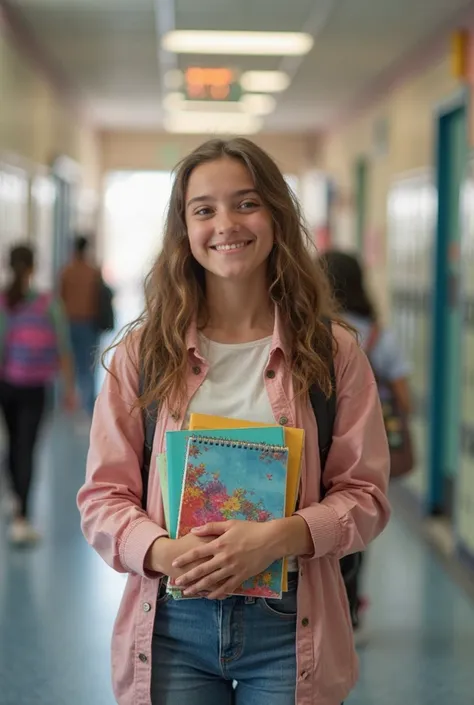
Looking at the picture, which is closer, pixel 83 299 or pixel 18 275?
pixel 18 275

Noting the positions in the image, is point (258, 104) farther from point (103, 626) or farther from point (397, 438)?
point (397, 438)

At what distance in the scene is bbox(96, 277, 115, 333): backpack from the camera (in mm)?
9367

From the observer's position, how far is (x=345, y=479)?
1.87m

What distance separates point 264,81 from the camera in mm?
9719

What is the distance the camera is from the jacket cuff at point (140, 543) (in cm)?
176

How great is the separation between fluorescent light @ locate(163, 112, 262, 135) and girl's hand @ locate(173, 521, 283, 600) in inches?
404

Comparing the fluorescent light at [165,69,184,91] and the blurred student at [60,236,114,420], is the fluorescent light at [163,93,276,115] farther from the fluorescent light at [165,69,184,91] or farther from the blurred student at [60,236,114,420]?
the blurred student at [60,236,114,420]

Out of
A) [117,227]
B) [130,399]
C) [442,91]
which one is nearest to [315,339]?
[130,399]

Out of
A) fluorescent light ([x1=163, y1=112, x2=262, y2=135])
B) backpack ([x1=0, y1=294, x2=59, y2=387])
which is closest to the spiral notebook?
backpack ([x1=0, y1=294, x2=59, y2=387])

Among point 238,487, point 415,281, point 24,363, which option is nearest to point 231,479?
point 238,487

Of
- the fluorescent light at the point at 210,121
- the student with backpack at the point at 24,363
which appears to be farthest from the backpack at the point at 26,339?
the fluorescent light at the point at 210,121

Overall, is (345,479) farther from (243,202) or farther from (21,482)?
(21,482)

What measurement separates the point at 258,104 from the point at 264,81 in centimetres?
182

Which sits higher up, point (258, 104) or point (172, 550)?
point (258, 104)
